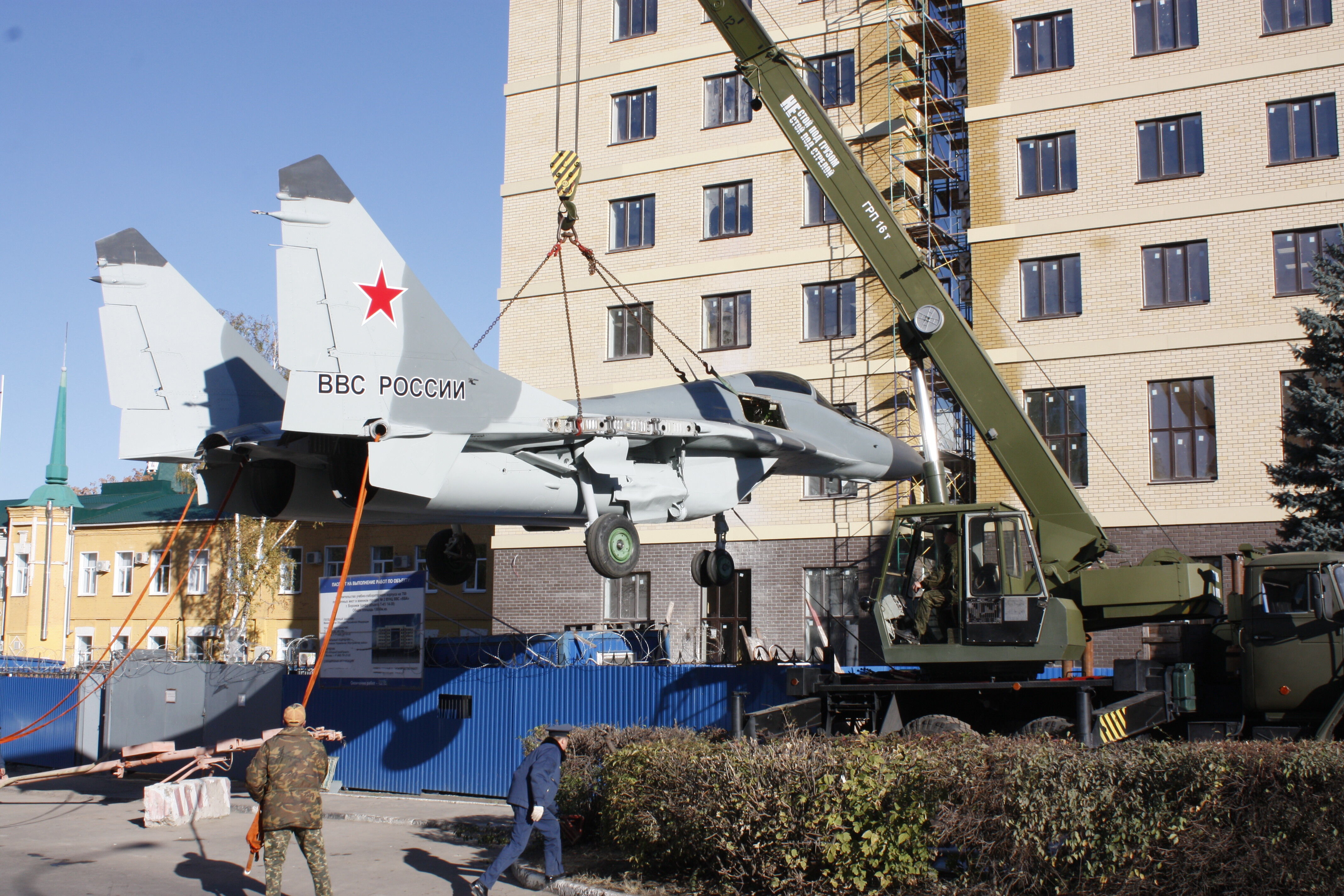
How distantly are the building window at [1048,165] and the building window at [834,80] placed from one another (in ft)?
16.7

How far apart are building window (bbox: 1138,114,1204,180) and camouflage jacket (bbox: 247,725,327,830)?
78.0 ft

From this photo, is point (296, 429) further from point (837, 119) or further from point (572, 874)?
point (837, 119)

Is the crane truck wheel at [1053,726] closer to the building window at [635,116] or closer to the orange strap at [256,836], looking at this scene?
the orange strap at [256,836]

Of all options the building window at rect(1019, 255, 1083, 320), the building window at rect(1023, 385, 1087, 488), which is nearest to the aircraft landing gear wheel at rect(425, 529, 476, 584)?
the building window at rect(1023, 385, 1087, 488)

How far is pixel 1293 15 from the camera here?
25.5m

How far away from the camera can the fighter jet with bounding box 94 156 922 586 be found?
12.8m

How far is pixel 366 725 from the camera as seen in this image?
2059 centimetres

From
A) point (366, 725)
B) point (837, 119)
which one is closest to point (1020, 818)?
point (366, 725)

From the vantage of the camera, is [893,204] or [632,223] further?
[632,223]

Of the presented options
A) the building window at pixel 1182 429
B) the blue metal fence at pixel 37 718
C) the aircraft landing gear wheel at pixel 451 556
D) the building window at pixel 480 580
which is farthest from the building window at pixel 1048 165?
the blue metal fence at pixel 37 718

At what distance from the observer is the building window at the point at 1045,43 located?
27.8 meters

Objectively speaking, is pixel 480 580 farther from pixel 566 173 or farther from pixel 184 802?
pixel 566 173

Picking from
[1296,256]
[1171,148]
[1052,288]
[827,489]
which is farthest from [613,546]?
[1171,148]

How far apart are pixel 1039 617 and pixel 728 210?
69.5 feet
